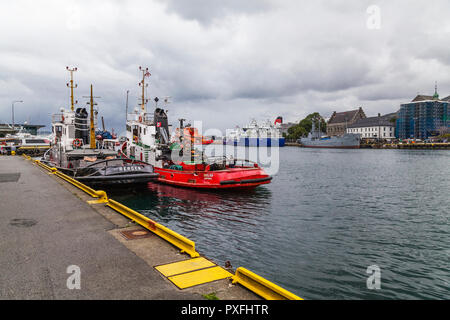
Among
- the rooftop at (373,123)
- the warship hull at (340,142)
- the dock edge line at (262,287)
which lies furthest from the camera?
the rooftop at (373,123)

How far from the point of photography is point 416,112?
137375mm

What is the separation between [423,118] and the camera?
441ft

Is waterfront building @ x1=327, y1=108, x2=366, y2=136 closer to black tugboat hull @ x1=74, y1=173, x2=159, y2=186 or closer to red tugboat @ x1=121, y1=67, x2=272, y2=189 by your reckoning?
red tugboat @ x1=121, y1=67, x2=272, y2=189

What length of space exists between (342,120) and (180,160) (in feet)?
527

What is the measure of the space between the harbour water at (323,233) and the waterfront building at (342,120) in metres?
151

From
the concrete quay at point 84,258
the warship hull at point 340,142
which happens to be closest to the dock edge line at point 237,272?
the concrete quay at point 84,258

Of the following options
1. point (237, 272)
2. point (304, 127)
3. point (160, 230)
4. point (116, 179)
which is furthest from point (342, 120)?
point (237, 272)

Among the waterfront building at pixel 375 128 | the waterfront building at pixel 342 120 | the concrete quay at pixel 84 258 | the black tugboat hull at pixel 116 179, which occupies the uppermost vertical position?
the waterfront building at pixel 342 120

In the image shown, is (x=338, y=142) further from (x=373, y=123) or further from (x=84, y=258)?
(x=84, y=258)

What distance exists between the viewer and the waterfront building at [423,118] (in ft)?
437

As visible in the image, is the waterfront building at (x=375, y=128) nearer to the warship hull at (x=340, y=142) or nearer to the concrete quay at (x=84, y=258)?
the warship hull at (x=340, y=142)
